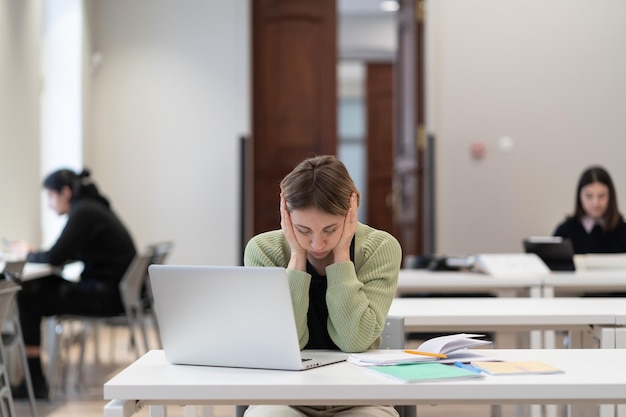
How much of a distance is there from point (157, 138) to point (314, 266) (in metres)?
5.59

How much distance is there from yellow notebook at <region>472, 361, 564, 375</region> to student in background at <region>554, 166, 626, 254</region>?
3.64 meters

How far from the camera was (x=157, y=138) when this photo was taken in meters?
7.82

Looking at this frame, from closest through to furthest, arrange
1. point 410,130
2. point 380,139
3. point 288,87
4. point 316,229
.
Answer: point 316,229, point 410,130, point 288,87, point 380,139

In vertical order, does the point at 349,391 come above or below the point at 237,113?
below

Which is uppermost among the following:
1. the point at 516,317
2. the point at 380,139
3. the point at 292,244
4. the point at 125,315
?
the point at 380,139

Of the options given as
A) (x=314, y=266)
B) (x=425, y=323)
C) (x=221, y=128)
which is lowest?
(x=425, y=323)

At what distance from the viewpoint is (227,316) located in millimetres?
1954

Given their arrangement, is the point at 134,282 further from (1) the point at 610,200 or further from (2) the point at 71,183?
(1) the point at 610,200

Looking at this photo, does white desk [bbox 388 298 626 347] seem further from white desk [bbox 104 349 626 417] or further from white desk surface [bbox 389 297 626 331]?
white desk [bbox 104 349 626 417]

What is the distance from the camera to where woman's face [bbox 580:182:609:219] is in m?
5.46

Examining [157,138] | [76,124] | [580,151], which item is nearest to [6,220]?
[76,124]

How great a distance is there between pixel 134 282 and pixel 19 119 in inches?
58.6

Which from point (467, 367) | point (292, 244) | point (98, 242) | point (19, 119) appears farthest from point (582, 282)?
point (19, 119)

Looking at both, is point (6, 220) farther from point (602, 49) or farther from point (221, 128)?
point (602, 49)
